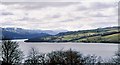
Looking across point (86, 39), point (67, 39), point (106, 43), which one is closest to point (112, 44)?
point (106, 43)

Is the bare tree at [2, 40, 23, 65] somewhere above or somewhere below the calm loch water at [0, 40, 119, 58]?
above

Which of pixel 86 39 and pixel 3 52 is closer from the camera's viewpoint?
pixel 3 52

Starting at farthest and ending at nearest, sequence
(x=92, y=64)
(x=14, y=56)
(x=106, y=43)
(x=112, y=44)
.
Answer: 1. (x=106, y=43)
2. (x=112, y=44)
3. (x=92, y=64)
4. (x=14, y=56)

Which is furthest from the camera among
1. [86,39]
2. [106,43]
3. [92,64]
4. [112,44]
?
[86,39]

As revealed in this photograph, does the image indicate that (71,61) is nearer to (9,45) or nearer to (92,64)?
(9,45)

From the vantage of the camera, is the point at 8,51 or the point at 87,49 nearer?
the point at 8,51

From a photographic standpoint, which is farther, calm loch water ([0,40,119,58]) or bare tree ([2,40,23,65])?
calm loch water ([0,40,119,58])

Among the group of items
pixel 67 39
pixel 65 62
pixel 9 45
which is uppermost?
pixel 9 45

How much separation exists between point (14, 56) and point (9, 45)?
196cm

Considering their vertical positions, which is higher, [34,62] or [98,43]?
[34,62]

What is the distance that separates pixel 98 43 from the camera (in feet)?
390

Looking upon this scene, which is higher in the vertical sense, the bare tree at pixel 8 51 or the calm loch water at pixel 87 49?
the bare tree at pixel 8 51

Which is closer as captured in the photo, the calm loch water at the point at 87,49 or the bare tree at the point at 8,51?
the bare tree at the point at 8,51

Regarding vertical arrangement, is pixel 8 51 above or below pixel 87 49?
above
